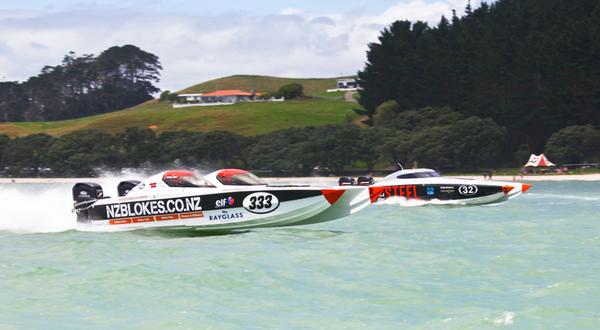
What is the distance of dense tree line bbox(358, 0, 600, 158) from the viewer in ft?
269

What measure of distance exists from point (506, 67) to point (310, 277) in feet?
255

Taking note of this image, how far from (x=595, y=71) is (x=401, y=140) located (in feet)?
57.5

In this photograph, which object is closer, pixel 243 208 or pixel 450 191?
pixel 243 208

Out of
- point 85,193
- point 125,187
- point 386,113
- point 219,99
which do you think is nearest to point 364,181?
point 125,187

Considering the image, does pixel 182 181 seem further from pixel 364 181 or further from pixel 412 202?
pixel 364 181

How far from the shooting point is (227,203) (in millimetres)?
23094

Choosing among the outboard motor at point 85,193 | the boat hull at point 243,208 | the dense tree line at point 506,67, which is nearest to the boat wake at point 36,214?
the outboard motor at point 85,193

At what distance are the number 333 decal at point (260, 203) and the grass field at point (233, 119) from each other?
106636 mm

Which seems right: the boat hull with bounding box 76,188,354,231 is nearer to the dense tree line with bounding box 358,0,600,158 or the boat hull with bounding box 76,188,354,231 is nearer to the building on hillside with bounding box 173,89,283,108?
the dense tree line with bounding box 358,0,600,158

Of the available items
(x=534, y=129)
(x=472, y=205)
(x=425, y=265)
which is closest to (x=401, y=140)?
(x=534, y=129)

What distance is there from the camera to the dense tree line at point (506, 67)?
269ft

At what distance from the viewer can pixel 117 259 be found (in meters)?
19.8

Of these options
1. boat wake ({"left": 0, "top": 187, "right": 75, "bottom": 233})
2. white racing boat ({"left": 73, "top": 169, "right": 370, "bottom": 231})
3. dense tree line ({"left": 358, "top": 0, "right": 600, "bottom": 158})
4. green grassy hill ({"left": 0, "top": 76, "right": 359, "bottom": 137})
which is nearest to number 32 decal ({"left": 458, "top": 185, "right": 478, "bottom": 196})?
white racing boat ({"left": 73, "top": 169, "right": 370, "bottom": 231})

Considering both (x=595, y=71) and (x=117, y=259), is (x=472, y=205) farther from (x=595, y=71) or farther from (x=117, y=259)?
(x=595, y=71)
